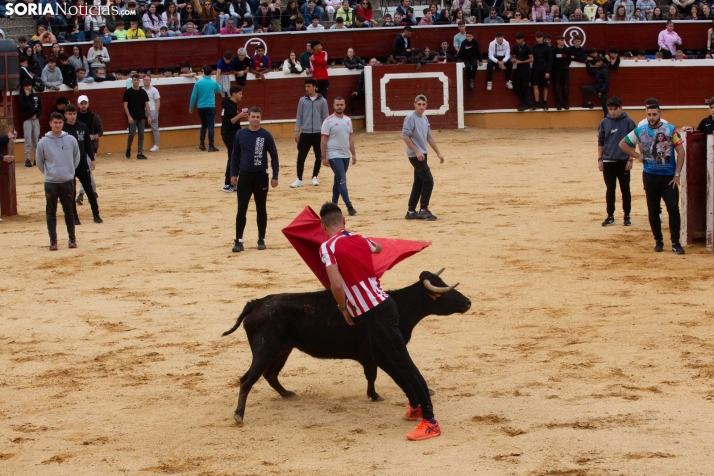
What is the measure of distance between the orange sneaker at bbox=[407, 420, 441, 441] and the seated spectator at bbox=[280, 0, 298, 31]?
1742cm

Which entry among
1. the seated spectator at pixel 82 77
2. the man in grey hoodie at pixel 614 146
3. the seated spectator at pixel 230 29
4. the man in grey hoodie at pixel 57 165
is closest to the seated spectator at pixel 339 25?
the seated spectator at pixel 230 29

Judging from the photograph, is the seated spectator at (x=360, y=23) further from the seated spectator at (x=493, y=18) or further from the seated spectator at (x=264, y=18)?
the seated spectator at (x=493, y=18)

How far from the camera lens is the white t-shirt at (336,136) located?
12.7 m

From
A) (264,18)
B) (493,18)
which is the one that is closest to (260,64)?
(264,18)

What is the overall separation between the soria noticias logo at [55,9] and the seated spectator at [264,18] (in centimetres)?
318

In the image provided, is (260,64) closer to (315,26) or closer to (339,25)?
(315,26)

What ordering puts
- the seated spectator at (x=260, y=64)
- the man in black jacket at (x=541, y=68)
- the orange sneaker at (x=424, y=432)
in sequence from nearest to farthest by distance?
1. the orange sneaker at (x=424, y=432)
2. the seated spectator at (x=260, y=64)
3. the man in black jacket at (x=541, y=68)

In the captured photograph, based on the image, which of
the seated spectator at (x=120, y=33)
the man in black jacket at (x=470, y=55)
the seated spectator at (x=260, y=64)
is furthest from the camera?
the man in black jacket at (x=470, y=55)

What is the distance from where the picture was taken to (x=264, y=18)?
72.8 ft

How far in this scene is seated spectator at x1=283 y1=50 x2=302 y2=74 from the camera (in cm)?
2120

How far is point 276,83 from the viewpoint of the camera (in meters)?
21.6

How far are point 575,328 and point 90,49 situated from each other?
1466cm

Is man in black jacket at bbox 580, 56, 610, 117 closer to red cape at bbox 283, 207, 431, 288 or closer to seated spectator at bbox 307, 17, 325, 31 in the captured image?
seated spectator at bbox 307, 17, 325, 31

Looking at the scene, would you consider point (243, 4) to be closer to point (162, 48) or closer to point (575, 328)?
point (162, 48)
